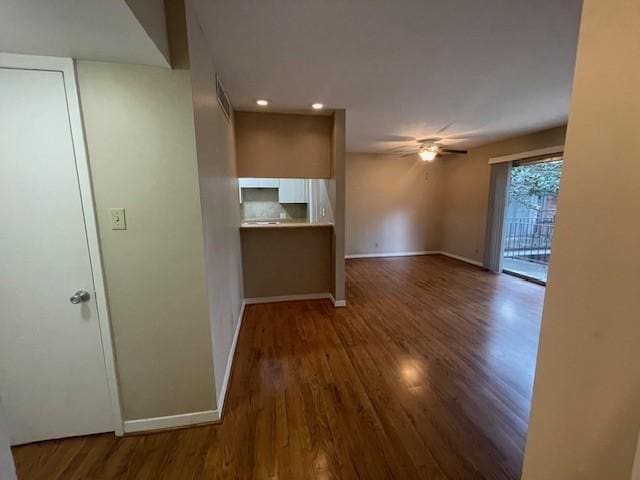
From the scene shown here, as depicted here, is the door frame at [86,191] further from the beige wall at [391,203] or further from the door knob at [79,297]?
the beige wall at [391,203]

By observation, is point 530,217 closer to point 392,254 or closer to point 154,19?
point 392,254

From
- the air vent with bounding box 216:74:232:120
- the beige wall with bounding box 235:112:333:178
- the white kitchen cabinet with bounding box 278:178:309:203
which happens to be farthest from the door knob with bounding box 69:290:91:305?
the white kitchen cabinet with bounding box 278:178:309:203

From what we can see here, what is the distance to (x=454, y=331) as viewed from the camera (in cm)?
295

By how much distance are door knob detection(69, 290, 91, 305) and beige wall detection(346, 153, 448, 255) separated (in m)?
5.30

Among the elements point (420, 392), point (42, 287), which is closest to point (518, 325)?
point (420, 392)

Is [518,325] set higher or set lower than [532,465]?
lower

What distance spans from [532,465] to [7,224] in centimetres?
248

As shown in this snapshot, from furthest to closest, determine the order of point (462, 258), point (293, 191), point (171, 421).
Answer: point (462, 258) → point (293, 191) → point (171, 421)

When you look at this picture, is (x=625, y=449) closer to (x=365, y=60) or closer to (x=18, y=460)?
(x=365, y=60)

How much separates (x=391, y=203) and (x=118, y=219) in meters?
5.87

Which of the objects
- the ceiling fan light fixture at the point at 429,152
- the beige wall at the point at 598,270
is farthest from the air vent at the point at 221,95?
the ceiling fan light fixture at the point at 429,152

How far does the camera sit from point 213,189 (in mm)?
1958

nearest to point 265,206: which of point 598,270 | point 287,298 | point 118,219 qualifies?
point 287,298

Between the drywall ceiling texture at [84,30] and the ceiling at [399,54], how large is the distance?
1.62 feet
